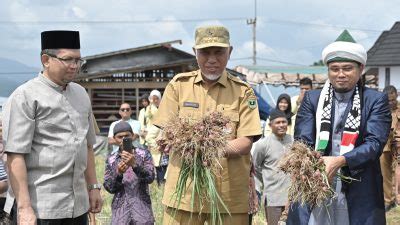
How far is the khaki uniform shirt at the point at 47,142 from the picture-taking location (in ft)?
12.7

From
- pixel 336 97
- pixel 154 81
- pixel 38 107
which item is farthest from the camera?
pixel 154 81

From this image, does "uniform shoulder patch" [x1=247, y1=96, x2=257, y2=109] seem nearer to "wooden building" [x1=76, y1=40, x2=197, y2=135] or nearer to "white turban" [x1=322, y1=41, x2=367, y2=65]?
"white turban" [x1=322, y1=41, x2=367, y2=65]

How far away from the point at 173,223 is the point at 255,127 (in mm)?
861

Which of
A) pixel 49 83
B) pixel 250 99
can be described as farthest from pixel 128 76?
pixel 49 83

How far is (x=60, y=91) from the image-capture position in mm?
4074

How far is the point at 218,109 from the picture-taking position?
4.35m

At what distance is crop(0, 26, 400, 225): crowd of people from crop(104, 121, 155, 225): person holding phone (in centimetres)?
160

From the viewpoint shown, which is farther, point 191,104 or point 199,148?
point 191,104

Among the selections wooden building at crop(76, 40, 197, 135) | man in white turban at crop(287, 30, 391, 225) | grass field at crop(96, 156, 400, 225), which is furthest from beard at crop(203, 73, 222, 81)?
wooden building at crop(76, 40, 197, 135)

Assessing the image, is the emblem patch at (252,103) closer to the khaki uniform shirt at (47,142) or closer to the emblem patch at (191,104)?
the emblem patch at (191,104)

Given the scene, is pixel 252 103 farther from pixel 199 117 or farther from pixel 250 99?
pixel 199 117

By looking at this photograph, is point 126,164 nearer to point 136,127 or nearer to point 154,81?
point 136,127

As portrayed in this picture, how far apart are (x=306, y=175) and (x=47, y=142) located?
1.62 meters

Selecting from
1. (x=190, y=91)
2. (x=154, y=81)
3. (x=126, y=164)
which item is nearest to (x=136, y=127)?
(x=126, y=164)
